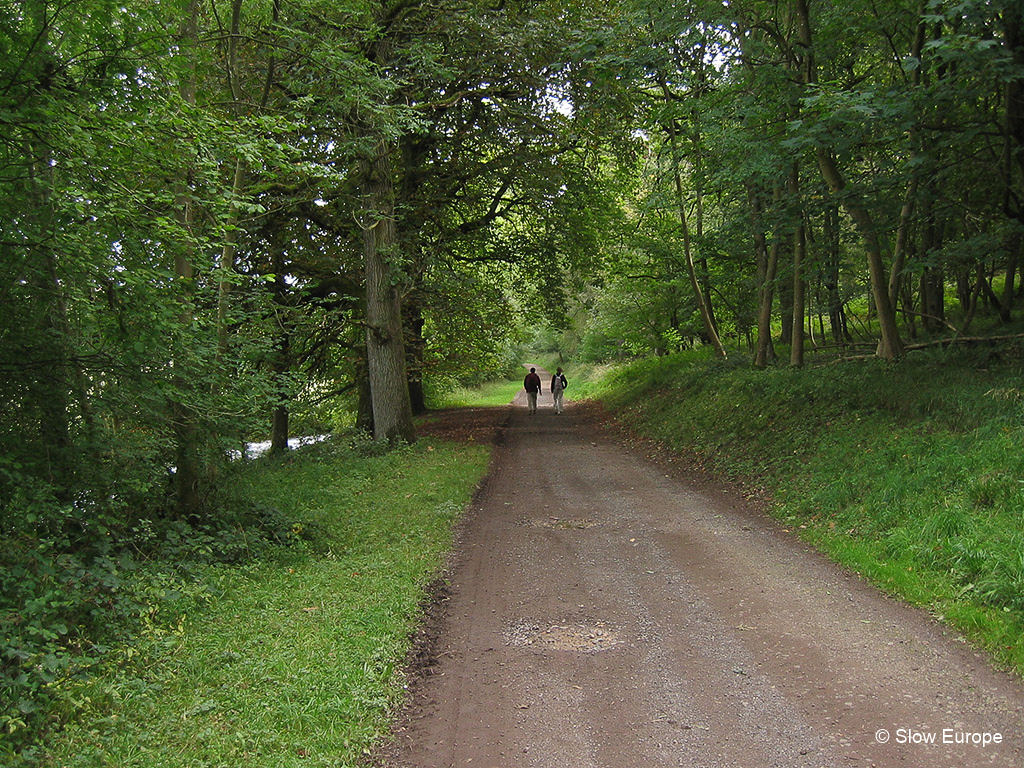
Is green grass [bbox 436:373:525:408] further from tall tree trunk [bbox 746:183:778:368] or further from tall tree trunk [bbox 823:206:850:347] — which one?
tall tree trunk [bbox 823:206:850:347]

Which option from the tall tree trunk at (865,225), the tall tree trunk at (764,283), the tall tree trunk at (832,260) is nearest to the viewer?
the tall tree trunk at (865,225)

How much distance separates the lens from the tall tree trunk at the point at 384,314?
45.4 ft

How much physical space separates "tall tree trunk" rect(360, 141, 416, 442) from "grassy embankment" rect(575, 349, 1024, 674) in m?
6.36

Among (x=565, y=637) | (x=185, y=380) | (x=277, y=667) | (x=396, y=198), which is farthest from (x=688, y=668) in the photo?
(x=396, y=198)

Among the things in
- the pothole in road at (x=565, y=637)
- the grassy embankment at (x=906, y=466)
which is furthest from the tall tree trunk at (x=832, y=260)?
the pothole in road at (x=565, y=637)

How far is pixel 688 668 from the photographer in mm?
4531

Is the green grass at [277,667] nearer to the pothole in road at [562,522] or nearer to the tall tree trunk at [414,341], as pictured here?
the pothole in road at [562,522]

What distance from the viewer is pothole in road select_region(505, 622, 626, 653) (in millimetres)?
4965

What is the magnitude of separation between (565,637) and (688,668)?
1030 millimetres

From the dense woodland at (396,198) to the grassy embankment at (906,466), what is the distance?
1.78 metres

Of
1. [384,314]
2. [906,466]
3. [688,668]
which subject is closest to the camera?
[688,668]

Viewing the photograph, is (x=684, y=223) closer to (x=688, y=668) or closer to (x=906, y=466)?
(x=906, y=466)

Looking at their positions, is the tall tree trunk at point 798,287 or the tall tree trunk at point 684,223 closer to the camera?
the tall tree trunk at point 798,287

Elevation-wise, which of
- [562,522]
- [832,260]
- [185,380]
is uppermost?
[832,260]
